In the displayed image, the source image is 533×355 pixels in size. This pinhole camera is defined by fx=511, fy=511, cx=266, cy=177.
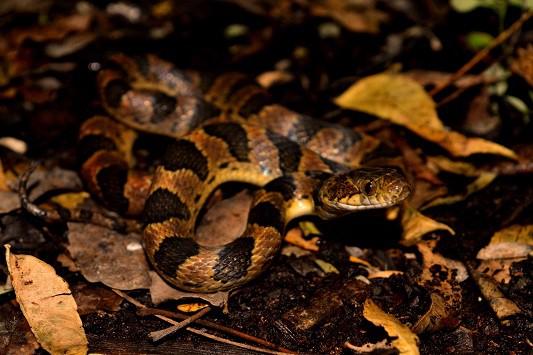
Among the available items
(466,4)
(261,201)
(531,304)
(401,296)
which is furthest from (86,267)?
(466,4)

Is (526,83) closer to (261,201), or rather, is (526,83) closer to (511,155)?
(511,155)

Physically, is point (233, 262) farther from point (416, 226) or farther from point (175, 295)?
point (416, 226)

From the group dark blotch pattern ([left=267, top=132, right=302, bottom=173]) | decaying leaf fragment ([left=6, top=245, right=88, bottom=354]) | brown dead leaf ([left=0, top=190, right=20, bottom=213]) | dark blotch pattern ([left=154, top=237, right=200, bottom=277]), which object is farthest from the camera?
dark blotch pattern ([left=267, top=132, right=302, bottom=173])

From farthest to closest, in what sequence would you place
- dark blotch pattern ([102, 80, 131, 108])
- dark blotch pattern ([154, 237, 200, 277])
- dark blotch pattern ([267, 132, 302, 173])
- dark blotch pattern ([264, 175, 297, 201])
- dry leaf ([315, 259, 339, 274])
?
dark blotch pattern ([102, 80, 131, 108])
dark blotch pattern ([267, 132, 302, 173])
dark blotch pattern ([264, 175, 297, 201])
dry leaf ([315, 259, 339, 274])
dark blotch pattern ([154, 237, 200, 277])

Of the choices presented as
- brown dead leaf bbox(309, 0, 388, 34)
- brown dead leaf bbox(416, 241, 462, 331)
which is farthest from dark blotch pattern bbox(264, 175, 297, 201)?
brown dead leaf bbox(309, 0, 388, 34)

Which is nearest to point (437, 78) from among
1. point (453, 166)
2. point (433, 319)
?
point (453, 166)

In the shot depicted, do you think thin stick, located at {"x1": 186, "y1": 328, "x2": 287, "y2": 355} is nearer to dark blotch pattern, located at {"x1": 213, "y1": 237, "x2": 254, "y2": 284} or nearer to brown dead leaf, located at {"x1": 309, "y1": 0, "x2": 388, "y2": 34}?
dark blotch pattern, located at {"x1": 213, "y1": 237, "x2": 254, "y2": 284}

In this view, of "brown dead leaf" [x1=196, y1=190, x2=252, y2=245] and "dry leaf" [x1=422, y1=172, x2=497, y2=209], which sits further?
"dry leaf" [x1=422, y1=172, x2=497, y2=209]

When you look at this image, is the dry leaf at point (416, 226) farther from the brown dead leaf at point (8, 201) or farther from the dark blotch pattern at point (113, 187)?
the brown dead leaf at point (8, 201)

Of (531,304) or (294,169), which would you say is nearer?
(531,304)
